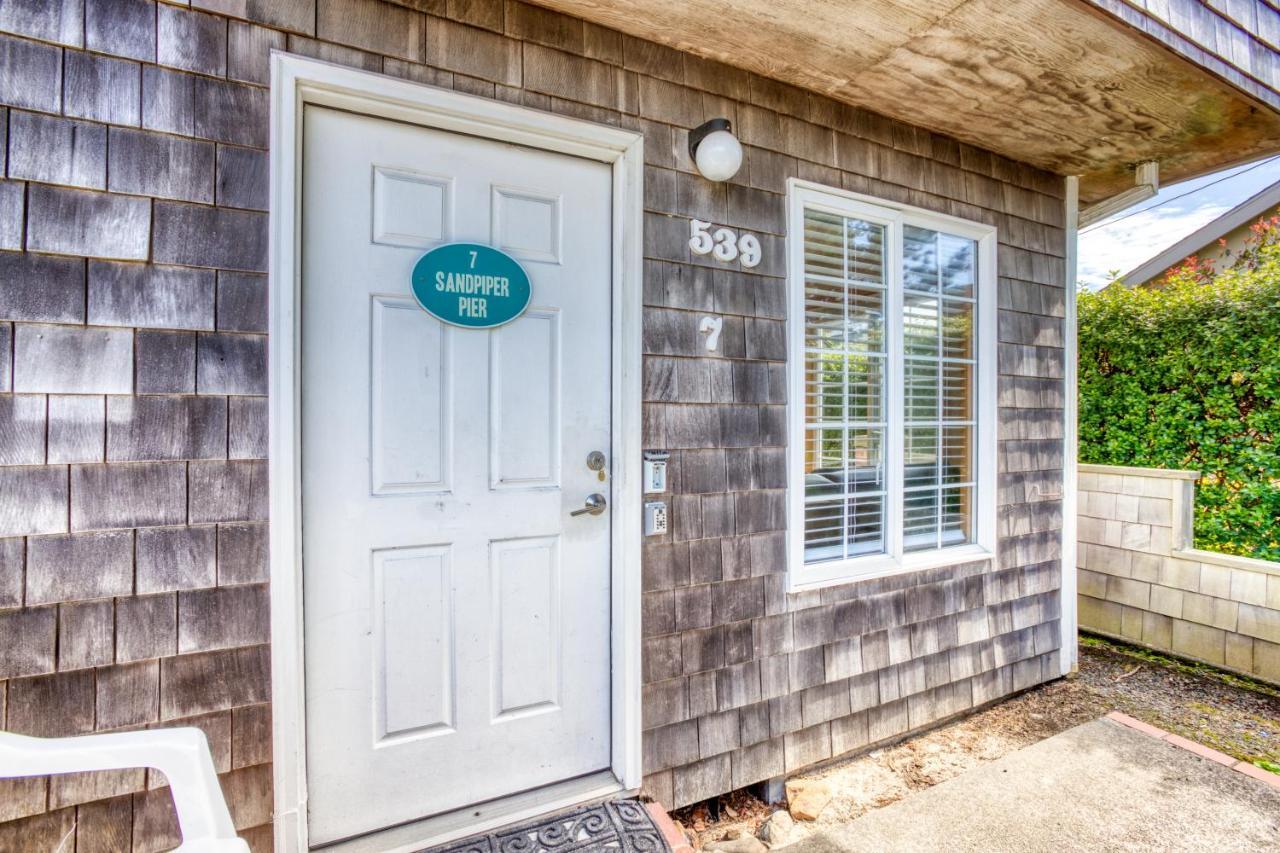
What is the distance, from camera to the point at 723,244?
6.66ft

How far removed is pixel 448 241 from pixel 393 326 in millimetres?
287

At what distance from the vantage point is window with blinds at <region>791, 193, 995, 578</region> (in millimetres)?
2252

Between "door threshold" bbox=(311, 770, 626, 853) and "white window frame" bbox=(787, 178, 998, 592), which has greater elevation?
"white window frame" bbox=(787, 178, 998, 592)

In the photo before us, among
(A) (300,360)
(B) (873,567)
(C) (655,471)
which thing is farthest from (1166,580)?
(A) (300,360)

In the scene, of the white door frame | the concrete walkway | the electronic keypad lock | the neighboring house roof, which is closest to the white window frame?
the electronic keypad lock

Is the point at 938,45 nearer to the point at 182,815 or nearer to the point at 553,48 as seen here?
the point at 553,48

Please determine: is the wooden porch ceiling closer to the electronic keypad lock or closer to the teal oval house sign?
the teal oval house sign

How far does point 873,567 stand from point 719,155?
1.62 m

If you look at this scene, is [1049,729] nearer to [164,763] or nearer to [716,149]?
[716,149]

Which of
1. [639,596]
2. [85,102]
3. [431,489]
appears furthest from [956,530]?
[85,102]

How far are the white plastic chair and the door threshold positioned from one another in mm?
681

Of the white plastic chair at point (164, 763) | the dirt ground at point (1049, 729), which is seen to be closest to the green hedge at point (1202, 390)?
the dirt ground at point (1049, 729)

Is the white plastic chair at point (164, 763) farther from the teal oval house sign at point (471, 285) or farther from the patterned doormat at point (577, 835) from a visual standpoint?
the teal oval house sign at point (471, 285)

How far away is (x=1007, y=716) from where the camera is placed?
2654 millimetres
